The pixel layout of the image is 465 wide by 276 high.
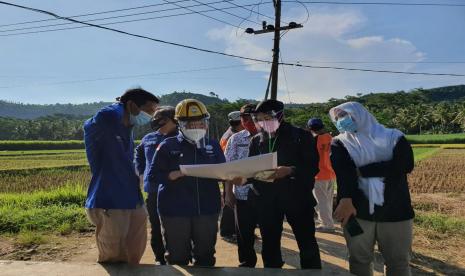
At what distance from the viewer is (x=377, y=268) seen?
4371 millimetres

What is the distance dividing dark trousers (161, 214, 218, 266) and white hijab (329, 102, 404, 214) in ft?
3.66

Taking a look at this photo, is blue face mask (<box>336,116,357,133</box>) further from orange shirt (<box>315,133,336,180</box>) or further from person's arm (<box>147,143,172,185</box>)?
orange shirt (<box>315,133,336,180</box>)

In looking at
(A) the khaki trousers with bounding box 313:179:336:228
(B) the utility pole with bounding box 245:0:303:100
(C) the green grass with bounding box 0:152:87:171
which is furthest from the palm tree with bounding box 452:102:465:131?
(A) the khaki trousers with bounding box 313:179:336:228

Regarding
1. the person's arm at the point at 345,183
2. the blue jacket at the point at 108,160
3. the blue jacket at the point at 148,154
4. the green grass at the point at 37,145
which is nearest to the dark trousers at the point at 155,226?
the blue jacket at the point at 148,154

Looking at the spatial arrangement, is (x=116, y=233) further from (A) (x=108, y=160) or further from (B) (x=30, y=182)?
(B) (x=30, y=182)

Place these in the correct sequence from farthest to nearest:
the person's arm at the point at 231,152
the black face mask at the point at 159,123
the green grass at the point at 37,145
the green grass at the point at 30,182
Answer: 1. the green grass at the point at 37,145
2. the green grass at the point at 30,182
3. the person's arm at the point at 231,152
4. the black face mask at the point at 159,123

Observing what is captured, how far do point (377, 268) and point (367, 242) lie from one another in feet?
5.58

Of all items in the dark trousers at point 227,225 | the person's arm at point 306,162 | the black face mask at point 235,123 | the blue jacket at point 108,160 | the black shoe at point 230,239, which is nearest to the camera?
the blue jacket at point 108,160

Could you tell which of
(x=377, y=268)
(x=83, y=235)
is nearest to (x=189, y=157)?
(x=377, y=268)

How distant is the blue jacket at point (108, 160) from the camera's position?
116 inches

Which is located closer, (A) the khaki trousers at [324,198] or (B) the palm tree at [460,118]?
(A) the khaki trousers at [324,198]

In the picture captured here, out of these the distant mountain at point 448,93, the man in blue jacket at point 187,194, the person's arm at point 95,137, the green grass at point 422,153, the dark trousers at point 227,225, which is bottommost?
the green grass at point 422,153

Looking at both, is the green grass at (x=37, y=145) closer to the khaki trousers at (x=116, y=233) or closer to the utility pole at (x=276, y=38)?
the utility pole at (x=276, y=38)

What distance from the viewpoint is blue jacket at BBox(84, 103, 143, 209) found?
294cm
